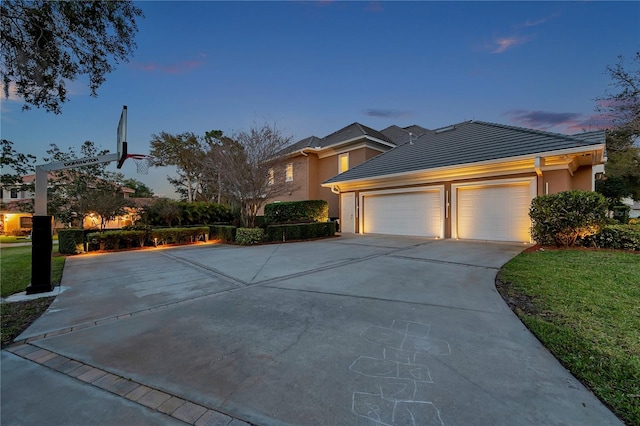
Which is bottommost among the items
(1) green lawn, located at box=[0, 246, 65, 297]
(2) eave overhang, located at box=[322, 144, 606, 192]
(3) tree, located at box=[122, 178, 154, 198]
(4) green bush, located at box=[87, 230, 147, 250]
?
(1) green lawn, located at box=[0, 246, 65, 297]

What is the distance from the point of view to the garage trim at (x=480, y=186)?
9.34 m

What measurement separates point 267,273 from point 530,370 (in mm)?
4805

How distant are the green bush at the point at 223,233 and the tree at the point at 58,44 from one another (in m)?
8.17

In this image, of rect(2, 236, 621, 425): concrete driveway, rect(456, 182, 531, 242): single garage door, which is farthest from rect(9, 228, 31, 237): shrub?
rect(456, 182, 531, 242): single garage door

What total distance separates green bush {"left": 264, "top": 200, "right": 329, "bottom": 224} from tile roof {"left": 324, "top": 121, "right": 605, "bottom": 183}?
1.79m

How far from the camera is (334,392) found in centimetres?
199

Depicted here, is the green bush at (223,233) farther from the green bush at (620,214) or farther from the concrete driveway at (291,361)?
the green bush at (620,214)

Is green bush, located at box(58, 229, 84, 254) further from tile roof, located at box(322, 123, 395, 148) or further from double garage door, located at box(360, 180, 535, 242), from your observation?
tile roof, located at box(322, 123, 395, 148)

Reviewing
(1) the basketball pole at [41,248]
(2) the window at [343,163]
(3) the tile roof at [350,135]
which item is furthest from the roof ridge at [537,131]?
(1) the basketball pole at [41,248]

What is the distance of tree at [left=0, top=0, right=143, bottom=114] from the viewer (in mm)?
4180

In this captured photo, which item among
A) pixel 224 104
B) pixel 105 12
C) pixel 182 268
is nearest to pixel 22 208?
pixel 224 104

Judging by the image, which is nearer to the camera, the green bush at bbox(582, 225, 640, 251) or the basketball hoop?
the basketball hoop

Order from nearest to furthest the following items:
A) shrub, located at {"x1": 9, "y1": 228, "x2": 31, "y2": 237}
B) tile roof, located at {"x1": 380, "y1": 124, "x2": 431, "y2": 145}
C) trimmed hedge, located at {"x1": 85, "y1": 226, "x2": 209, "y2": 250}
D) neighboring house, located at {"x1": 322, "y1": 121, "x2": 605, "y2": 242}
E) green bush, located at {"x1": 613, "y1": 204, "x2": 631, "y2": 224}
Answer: neighboring house, located at {"x1": 322, "y1": 121, "x2": 605, "y2": 242}, trimmed hedge, located at {"x1": 85, "y1": 226, "x2": 209, "y2": 250}, green bush, located at {"x1": 613, "y1": 204, "x2": 631, "y2": 224}, tile roof, located at {"x1": 380, "y1": 124, "x2": 431, "y2": 145}, shrub, located at {"x1": 9, "y1": 228, "x2": 31, "y2": 237}

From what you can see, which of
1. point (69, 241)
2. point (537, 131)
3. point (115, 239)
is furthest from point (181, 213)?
point (537, 131)
